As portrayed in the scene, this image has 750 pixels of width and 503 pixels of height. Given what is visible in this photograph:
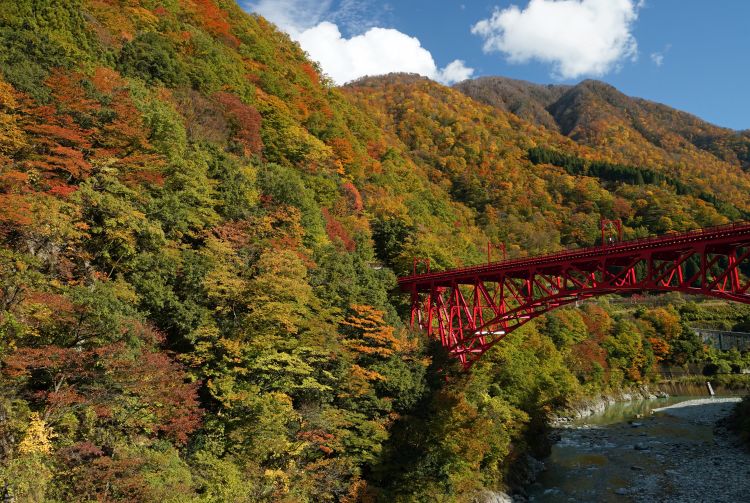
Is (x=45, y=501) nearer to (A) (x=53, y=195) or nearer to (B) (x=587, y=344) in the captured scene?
(A) (x=53, y=195)

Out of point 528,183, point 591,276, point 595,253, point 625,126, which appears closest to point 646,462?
point 591,276

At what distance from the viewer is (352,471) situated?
1489 centimetres

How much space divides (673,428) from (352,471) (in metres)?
26.9

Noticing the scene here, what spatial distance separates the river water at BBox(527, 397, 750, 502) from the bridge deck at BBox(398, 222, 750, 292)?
994cm

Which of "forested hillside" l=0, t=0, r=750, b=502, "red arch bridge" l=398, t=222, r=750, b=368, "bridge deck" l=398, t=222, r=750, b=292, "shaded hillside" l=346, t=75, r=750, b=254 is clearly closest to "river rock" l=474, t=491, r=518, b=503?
"forested hillside" l=0, t=0, r=750, b=502

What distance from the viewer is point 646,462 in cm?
2414

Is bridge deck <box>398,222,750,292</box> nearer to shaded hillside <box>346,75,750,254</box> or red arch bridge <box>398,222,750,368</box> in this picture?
red arch bridge <box>398,222,750,368</box>

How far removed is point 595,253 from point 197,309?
15.3 meters

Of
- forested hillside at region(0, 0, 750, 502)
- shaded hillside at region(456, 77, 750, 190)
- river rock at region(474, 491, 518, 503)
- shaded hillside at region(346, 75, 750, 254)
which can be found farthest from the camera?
shaded hillside at region(456, 77, 750, 190)

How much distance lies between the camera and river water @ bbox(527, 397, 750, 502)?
1994cm

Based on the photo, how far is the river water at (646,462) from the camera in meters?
19.9

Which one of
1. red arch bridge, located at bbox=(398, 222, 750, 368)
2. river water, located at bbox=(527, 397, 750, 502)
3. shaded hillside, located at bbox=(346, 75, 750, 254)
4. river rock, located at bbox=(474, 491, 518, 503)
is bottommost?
river water, located at bbox=(527, 397, 750, 502)

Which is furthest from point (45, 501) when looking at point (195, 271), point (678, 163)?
point (678, 163)

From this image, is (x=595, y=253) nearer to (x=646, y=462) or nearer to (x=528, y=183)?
(x=646, y=462)
